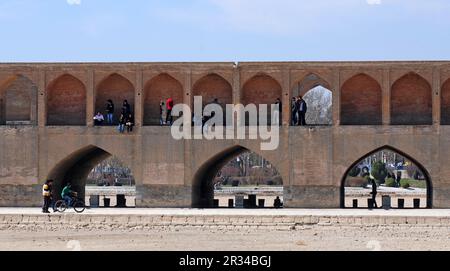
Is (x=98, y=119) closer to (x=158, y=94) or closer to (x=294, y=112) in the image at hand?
(x=158, y=94)

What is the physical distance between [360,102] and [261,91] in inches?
115

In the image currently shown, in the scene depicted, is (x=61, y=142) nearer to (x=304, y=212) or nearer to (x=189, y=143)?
(x=189, y=143)

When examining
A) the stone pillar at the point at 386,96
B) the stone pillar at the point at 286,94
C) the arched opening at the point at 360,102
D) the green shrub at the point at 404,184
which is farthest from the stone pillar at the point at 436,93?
the green shrub at the point at 404,184

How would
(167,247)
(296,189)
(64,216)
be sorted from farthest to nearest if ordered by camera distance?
(296,189)
(64,216)
(167,247)

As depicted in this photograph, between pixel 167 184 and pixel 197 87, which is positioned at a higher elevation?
pixel 197 87

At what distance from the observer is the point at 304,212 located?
2711 centimetres

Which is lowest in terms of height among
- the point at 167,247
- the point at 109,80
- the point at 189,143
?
the point at 167,247

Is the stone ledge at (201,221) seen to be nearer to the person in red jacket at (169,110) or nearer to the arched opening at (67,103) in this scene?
the person in red jacket at (169,110)

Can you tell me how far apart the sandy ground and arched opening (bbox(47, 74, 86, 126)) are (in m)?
6.18

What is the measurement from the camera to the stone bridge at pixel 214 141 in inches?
1137

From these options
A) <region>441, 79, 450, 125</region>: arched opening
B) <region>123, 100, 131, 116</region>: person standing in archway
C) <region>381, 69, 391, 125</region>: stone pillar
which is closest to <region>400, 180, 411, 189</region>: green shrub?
<region>441, 79, 450, 125</region>: arched opening

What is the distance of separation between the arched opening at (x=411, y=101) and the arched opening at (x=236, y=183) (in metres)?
4.64
